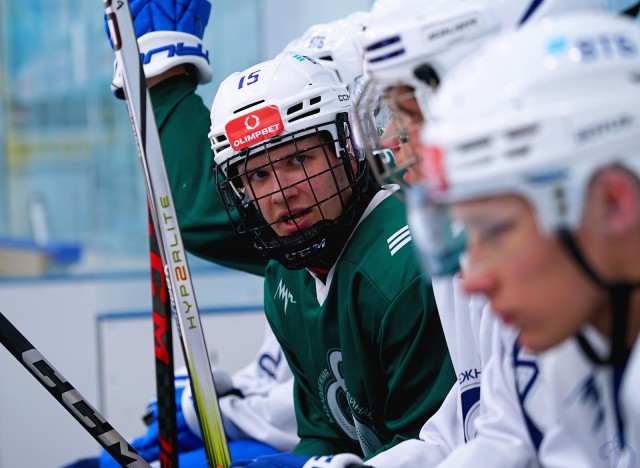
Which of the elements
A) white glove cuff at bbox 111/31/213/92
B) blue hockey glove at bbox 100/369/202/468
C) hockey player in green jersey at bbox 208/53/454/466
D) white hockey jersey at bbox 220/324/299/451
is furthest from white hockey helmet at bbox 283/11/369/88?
blue hockey glove at bbox 100/369/202/468

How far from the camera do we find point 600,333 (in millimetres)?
→ 922

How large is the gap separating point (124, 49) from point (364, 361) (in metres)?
0.61

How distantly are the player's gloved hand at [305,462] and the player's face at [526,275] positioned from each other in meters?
0.52

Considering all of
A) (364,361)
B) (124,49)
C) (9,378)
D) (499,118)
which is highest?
(124,49)

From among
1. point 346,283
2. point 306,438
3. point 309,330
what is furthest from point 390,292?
point 306,438

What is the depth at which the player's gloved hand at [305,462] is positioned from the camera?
4.42ft

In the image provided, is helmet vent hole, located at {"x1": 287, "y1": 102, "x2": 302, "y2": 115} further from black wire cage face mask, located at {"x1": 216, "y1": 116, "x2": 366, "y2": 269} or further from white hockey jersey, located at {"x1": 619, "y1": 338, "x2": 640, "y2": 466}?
white hockey jersey, located at {"x1": 619, "y1": 338, "x2": 640, "y2": 466}

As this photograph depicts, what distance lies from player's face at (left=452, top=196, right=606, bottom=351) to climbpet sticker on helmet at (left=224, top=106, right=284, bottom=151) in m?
0.79

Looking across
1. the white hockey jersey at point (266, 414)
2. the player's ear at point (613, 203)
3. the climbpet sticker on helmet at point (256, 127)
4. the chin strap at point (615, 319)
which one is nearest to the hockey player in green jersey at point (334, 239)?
the climbpet sticker on helmet at point (256, 127)

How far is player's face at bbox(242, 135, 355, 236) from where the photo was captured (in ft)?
5.36

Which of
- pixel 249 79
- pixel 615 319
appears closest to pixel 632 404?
pixel 615 319

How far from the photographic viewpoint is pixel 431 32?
3.76 feet

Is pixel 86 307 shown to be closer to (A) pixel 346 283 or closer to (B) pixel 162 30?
(B) pixel 162 30

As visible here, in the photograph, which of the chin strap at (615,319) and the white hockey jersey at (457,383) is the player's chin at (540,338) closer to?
the chin strap at (615,319)
